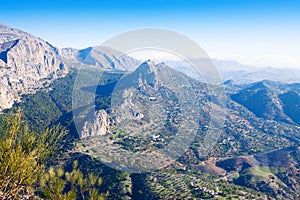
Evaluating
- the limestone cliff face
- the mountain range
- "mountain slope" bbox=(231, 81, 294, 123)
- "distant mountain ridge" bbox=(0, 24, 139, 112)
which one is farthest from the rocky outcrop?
"mountain slope" bbox=(231, 81, 294, 123)

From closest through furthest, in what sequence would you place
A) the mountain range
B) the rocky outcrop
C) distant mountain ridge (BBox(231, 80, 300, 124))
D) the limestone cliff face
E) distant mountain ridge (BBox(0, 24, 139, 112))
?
the mountain range
the rocky outcrop
the limestone cliff face
distant mountain ridge (BBox(0, 24, 139, 112))
distant mountain ridge (BBox(231, 80, 300, 124))

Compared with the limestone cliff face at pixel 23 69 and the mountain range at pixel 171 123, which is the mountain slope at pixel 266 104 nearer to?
the mountain range at pixel 171 123

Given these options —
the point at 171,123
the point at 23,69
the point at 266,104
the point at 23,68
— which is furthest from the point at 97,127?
the point at 23,68

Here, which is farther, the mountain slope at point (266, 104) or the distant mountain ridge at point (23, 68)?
the mountain slope at point (266, 104)

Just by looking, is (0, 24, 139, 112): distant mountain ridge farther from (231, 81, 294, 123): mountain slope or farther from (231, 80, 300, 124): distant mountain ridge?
(231, 80, 300, 124): distant mountain ridge

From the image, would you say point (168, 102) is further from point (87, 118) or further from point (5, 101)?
point (5, 101)

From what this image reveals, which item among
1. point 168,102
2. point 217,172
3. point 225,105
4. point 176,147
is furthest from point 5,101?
point 225,105

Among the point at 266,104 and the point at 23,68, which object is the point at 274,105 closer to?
the point at 266,104

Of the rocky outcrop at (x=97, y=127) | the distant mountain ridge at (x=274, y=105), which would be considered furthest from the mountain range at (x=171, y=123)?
the distant mountain ridge at (x=274, y=105)
